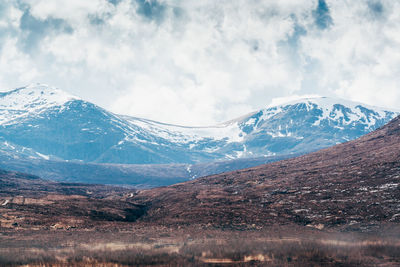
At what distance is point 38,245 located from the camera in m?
51.0

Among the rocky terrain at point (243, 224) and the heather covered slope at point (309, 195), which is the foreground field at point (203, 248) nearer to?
the rocky terrain at point (243, 224)

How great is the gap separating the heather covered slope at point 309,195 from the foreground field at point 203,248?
Result: 9277mm

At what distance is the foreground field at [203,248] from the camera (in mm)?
44188

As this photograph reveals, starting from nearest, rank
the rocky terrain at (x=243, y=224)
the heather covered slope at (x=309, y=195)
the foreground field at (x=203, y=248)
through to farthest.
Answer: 1. the foreground field at (x=203, y=248)
2. the rocky terrain at (x=243, y=224)
3. the heather covered slope at (x=309, y=195)

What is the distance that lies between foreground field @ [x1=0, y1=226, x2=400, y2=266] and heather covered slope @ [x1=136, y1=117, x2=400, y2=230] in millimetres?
9277

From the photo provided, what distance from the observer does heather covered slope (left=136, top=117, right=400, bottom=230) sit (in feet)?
224

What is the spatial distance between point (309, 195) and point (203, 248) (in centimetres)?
4141

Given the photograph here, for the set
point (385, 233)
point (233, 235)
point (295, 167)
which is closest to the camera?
point (385, 233)

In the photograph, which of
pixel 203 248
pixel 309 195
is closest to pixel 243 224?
Answer: pixel 203 248

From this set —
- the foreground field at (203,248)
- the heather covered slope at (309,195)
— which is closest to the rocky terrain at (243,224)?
the foreground field at (203,248)

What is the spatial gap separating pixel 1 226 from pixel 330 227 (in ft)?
173

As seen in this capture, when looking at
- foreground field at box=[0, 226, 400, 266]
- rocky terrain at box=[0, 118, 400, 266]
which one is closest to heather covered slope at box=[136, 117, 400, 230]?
rocky terrain at box=[0, 118, 400, 266]

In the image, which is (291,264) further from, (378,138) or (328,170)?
(378,138)

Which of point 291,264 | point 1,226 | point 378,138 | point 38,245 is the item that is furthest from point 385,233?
point 378,138
